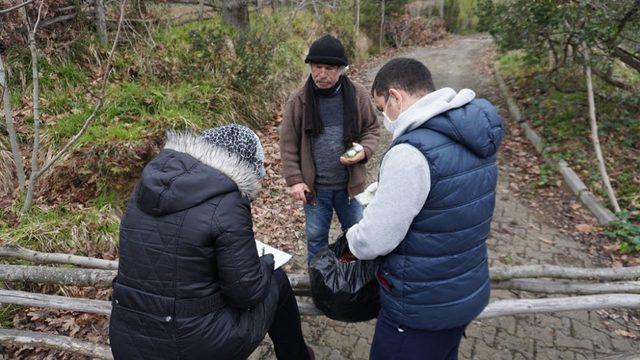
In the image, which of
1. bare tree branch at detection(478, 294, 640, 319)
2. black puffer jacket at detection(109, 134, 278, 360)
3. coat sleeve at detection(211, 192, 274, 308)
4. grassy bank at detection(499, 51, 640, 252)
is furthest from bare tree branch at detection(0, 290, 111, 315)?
grassy bank at detection(499, 51, 640, 252)

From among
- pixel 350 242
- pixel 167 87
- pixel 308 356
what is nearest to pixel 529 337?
pixel 308 356

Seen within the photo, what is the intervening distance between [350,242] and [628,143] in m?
7.05

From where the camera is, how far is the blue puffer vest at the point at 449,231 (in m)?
1.73

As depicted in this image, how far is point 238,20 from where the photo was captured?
8711 millimetres

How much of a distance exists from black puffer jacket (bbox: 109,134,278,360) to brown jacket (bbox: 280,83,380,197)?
1305 millimetres

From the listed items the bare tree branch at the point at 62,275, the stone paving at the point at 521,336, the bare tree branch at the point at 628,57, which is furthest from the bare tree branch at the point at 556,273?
the bare tree branch at the point at 628,57

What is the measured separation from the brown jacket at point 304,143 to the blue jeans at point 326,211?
145 millimetres

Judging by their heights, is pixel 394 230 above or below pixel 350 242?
above

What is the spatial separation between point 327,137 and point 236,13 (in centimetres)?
648

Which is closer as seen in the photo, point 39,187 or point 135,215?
point 135,215

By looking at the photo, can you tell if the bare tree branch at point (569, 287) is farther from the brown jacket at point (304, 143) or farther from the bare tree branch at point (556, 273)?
the brown jacket at point (304, 143)

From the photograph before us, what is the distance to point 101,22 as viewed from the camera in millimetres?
6789

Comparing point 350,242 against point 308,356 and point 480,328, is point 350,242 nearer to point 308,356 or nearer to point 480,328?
point 308,356

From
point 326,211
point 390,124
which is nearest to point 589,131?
point 326,211
